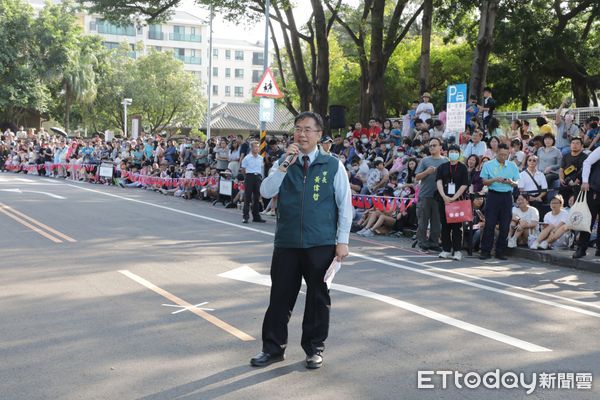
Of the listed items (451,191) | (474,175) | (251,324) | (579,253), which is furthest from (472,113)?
(251,324)

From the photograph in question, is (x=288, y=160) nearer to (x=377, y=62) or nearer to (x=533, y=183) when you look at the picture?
(x=533, y=183)

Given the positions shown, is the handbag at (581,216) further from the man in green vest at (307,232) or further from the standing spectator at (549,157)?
the man in green vest at (307,232)

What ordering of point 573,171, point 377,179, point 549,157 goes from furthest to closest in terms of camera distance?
point 377,179 < point 549,157 < point 573,171

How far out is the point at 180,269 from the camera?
1034cm

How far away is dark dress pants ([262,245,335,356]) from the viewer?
6000 millimetres

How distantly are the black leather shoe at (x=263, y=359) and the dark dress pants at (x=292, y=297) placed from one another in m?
0.04

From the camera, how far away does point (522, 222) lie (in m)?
13.7

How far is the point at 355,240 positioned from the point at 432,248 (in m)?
1.81

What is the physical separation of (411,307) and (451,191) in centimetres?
490

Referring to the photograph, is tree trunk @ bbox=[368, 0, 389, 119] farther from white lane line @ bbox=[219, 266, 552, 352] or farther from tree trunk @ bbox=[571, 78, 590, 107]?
white lane line @ bbox=[219, 266, 552, 352]

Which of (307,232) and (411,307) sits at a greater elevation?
(307,232)

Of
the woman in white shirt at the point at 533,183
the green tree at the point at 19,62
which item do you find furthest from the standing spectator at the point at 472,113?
the green tree at the point at 19,62

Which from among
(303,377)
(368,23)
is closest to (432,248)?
(303,377)

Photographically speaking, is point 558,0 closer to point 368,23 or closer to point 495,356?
point 368,23
